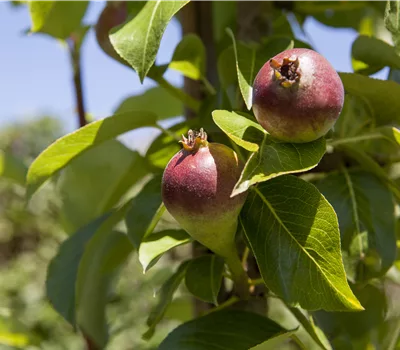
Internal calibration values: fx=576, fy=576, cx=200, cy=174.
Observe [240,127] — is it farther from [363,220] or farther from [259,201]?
[363,220]

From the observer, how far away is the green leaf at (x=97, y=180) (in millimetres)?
779

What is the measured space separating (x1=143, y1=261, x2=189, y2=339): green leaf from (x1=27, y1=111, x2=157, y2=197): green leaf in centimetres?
16

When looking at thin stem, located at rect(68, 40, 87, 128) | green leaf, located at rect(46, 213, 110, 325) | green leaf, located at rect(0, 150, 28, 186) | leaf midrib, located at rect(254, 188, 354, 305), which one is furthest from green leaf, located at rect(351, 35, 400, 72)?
green leaf, located at rect(0, 150, 28, 186)

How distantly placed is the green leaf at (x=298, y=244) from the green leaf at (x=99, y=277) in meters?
0.28

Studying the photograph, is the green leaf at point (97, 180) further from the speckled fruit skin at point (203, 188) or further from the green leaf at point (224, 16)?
the speckled fruit skin at point (203, 188)

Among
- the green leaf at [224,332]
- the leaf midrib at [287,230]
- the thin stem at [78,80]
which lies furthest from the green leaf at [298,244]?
the thin stem at [78,80]

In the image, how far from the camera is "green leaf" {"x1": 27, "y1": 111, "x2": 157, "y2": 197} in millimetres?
569

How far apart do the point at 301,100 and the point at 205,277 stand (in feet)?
0.69

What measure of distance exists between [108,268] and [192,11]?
0.36 meters

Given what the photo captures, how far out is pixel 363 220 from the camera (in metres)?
0.59

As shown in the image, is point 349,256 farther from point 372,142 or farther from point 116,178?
point 116,178

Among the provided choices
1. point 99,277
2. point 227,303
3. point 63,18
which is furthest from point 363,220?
point 63,18

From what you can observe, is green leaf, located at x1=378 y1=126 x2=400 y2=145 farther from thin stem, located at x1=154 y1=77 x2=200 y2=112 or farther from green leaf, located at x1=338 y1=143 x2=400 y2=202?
thin stem, located at x1=154 y1=77 x2=200 y2=112

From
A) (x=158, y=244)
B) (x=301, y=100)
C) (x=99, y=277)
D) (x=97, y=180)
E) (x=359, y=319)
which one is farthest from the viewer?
(x=97, y=180)
